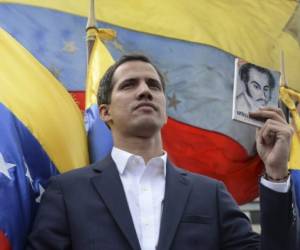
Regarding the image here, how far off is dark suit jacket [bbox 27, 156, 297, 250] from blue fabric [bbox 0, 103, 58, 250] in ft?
0.38

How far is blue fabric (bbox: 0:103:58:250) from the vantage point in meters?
2.61

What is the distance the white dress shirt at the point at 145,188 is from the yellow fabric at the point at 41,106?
0.37 m

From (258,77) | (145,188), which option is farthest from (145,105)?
(258,77)

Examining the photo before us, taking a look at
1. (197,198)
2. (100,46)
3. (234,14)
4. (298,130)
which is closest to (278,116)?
(197,198)

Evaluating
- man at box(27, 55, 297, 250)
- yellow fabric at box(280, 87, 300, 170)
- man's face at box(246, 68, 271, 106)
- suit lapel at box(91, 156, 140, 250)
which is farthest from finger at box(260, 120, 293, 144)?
yellow fabric at box(280, 87, 300, 170)

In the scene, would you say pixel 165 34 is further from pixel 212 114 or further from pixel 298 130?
pixel 298 130

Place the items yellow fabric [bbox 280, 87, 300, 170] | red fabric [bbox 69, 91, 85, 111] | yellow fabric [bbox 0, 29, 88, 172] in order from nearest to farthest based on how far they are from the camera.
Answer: yellow fabric [bbox 0, 29, 88, 172] → yellow fabric [bbox 280, 87, 300, 170] → red fabric [bbox 69, 91, 85, 111]

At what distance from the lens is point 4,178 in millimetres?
2686

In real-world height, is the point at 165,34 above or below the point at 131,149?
above

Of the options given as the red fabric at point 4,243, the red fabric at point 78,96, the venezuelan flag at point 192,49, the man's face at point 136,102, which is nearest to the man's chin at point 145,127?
the man's face at point 136,102

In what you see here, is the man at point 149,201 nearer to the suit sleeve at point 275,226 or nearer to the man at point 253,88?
the suit sleeve at point 275,226

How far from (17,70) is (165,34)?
2.88 meters

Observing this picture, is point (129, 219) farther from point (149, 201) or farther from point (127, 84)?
point (127, 84)

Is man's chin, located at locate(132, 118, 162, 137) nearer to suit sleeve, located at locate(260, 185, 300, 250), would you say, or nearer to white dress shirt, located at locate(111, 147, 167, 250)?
white dress shirt, located at locate(111, 147, 167, 250)
